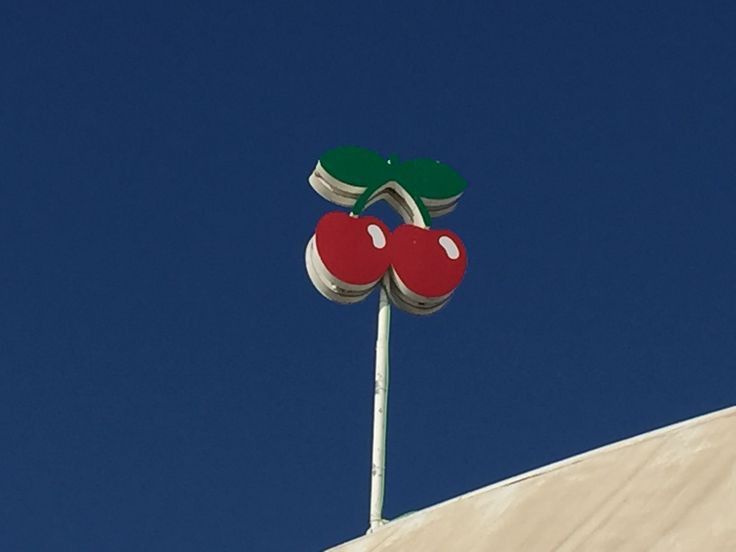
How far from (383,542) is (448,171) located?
20.4 feet

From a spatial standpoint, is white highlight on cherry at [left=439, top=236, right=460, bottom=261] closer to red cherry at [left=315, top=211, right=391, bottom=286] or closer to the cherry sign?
the cherry sign

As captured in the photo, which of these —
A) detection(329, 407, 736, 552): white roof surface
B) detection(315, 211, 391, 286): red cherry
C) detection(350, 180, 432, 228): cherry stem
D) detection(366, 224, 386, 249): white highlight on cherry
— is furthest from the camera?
detection(350, 180, 432, 228): cherry stem

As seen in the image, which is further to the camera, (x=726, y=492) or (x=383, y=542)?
(x=383, y=542)

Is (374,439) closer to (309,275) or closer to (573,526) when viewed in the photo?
(309,275)

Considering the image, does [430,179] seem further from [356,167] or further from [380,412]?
[380,412]

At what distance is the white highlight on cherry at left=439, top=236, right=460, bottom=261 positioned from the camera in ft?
43.5

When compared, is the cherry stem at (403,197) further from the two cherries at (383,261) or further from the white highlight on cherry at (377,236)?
the white highlight on cherry at (377,236)

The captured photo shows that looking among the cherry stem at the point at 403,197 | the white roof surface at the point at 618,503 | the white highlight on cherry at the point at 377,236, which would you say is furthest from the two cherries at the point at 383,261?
the white roof surface at the point at 618,503

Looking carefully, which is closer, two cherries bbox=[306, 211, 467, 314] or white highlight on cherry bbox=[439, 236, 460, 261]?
two cherries bbox=[306, 211, 467, 314]

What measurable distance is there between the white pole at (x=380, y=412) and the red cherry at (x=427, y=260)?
28 centimetres

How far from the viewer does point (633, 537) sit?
6711 mm

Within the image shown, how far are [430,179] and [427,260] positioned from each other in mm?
812

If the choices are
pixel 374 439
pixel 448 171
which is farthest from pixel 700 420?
pixel 448 171

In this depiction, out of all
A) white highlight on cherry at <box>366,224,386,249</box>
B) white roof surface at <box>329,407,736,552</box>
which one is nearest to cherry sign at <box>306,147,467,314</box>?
white highlight on cherry at <box>366,224,386,249</box>
